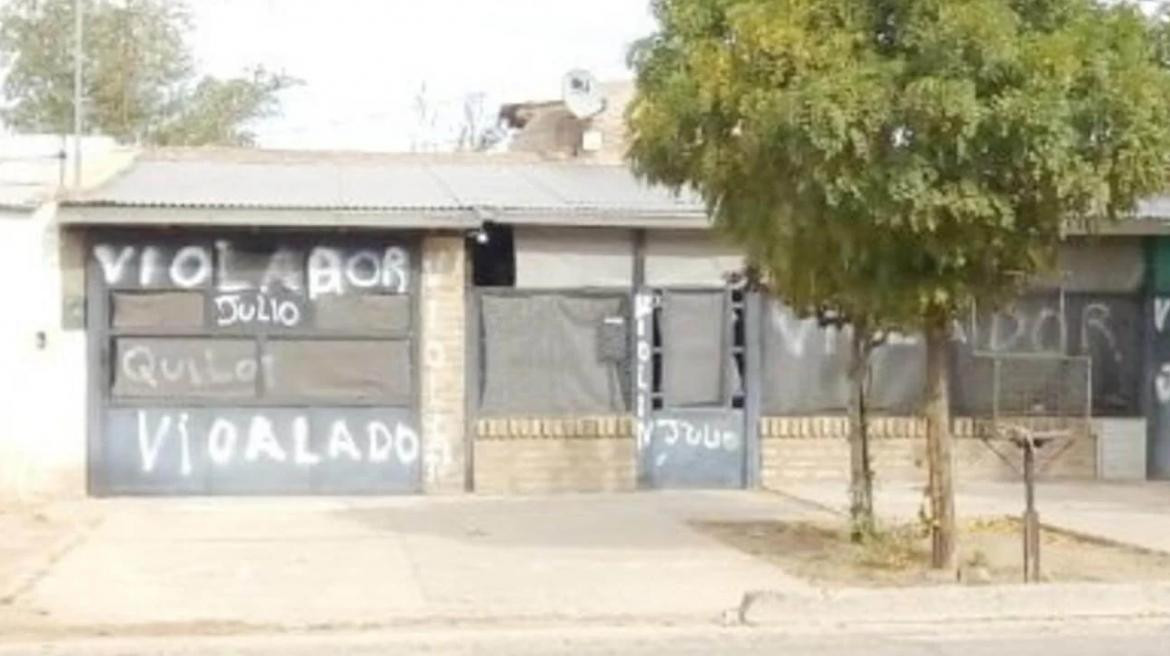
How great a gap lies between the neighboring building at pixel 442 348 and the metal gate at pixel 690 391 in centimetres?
3

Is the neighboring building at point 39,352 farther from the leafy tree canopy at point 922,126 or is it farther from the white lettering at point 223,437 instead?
the leafy tree canopy at point 922,126

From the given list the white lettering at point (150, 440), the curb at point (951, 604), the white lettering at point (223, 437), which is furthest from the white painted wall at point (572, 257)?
the curb at point (951, 604)

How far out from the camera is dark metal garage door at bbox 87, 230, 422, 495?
17219 mm

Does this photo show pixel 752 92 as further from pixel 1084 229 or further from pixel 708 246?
pixel 708 246

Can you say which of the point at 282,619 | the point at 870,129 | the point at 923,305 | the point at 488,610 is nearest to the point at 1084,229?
→ the point at 923,305

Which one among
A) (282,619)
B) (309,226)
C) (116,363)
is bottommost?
(282,619)

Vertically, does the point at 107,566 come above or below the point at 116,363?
below

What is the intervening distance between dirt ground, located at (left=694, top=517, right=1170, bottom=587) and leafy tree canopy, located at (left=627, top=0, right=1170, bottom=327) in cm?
173

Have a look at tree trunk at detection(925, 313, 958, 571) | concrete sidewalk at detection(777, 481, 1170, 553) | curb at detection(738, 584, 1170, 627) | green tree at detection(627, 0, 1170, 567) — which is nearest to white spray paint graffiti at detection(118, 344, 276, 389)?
concrete sidewalk at detection(777, 481, 1170, 553)

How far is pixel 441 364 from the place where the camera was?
17719mm

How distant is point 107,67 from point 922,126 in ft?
98.7

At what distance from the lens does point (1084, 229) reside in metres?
12.3

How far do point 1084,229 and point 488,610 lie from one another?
4.70m

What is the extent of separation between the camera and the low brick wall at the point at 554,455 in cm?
1772
